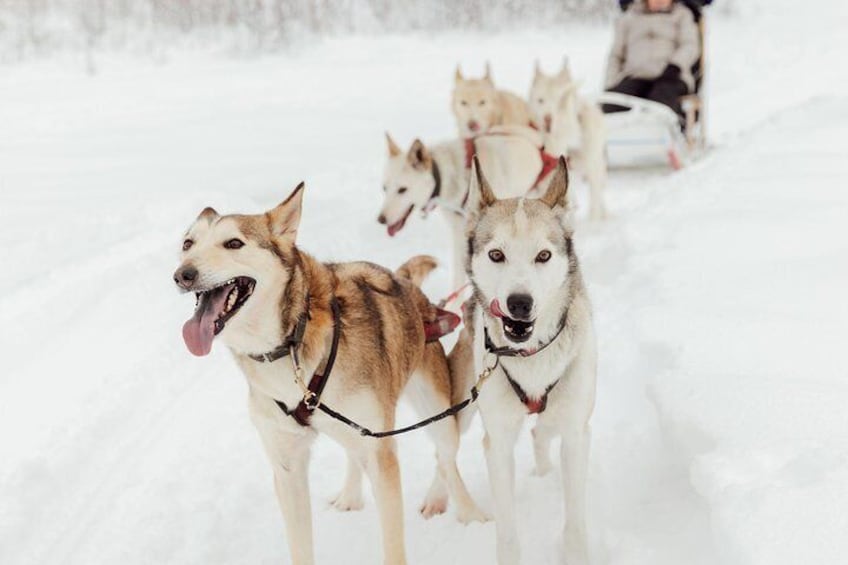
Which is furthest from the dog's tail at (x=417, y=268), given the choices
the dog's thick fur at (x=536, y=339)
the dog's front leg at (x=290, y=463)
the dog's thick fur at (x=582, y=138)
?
the dog's thick fur at (x=582, y=138)

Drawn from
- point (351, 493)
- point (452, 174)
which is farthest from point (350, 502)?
point (452, 174)

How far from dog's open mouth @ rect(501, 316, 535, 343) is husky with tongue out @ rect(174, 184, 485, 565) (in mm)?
391

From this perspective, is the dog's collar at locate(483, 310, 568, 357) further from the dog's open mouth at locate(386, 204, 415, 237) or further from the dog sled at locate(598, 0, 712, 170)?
the dog sled at locate(598, 0, 712, 170)

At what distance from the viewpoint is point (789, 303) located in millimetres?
3234

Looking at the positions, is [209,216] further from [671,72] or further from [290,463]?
[671,72]

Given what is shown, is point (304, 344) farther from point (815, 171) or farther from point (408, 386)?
point (815, 171)

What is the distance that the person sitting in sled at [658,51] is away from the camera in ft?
24.1

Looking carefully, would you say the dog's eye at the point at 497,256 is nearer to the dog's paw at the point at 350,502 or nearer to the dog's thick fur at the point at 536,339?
the dog's thick fur at the point at 536,339

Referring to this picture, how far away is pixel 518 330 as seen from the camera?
6.28 feet

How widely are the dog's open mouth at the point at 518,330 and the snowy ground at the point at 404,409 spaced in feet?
2.13

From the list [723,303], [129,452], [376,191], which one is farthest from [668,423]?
[376,191]

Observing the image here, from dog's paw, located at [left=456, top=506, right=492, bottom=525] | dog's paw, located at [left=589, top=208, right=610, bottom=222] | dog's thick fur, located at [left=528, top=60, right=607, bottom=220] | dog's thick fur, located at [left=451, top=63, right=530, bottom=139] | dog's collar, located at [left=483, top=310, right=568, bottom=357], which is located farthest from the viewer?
dog's thick fur, located at [left=451, top=63, right=530, bottom=139]

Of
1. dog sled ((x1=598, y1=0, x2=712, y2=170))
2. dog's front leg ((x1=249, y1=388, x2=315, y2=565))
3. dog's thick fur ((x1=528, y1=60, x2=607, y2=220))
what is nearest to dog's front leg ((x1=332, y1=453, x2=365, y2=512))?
dog's front leg ((x1=249, y1=388, x2=315, y2=565))

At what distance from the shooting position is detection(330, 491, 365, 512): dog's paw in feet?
8.81
